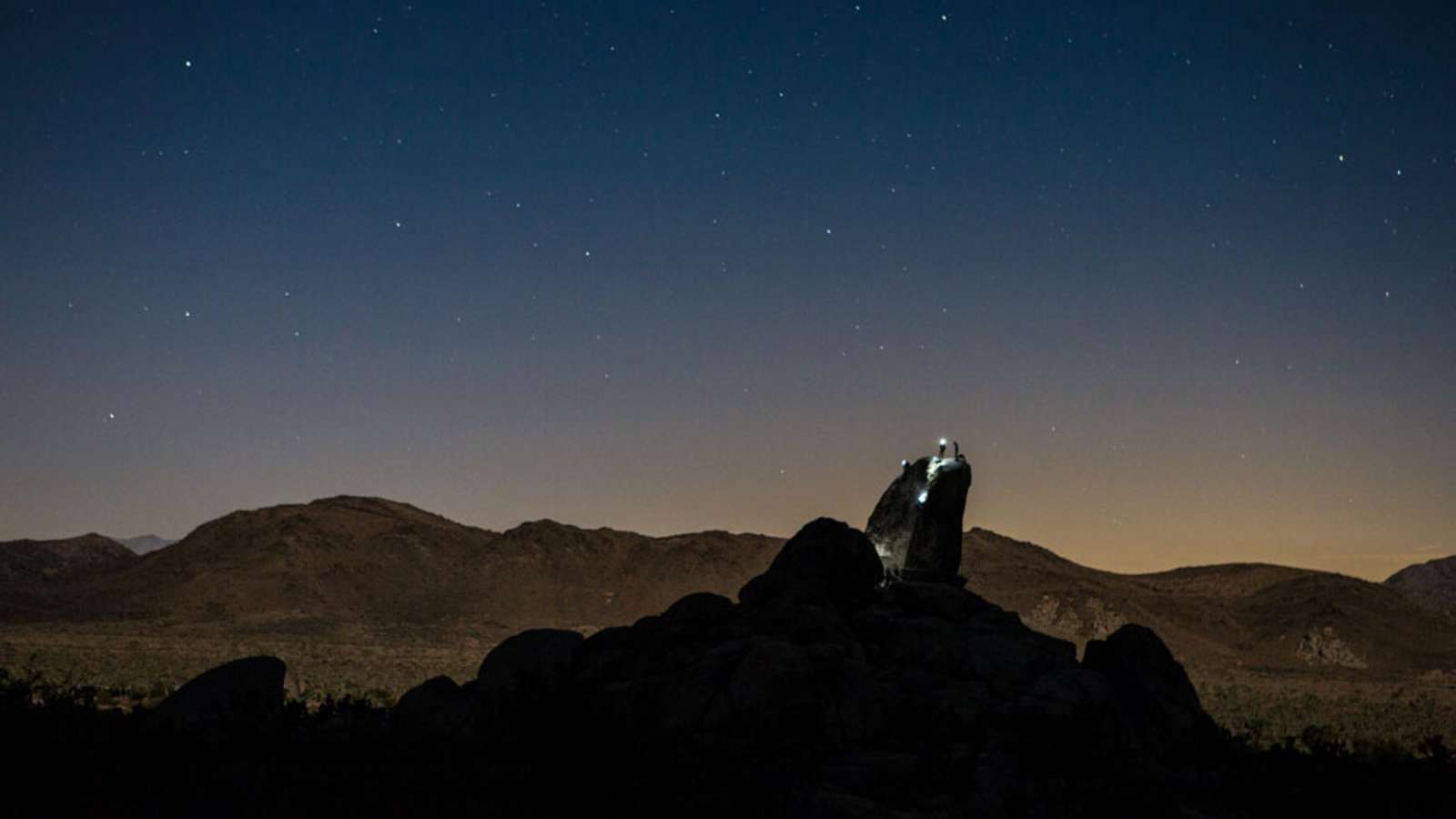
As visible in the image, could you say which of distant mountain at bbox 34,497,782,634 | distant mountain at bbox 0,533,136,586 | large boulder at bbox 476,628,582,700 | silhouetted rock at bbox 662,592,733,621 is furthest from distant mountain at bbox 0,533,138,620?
silhouetted rock at bbox 662,592,733,621

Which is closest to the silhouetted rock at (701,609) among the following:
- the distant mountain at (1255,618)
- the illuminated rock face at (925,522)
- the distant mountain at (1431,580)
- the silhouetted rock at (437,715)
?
the silhouetted rock at (437,715)

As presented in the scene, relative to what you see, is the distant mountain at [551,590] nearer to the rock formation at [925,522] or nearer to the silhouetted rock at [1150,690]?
the rock formation at [925,522]

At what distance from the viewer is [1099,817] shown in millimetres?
14430

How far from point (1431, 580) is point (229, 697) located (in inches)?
6908

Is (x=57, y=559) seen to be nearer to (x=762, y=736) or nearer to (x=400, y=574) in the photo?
(x=400, y=574)

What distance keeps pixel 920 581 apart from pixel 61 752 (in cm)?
1743

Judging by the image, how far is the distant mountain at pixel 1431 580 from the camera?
14850 cm

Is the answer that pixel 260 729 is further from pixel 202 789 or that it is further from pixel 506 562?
pixel 506 562

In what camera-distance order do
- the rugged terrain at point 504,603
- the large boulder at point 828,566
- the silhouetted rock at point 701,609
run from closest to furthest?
the silhouetted rock at point 701,609 < the large boulder at point 828,566 < the rugged terrain at point 504,603

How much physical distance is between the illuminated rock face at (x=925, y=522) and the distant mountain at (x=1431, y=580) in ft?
474

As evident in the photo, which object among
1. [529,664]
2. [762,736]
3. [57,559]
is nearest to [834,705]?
[762,736]

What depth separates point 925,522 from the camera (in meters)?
26.3

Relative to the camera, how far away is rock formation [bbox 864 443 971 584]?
26203 mm

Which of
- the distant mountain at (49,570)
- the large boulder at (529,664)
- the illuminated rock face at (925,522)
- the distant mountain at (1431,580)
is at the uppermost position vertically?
the distant mountain at (1431,580)
